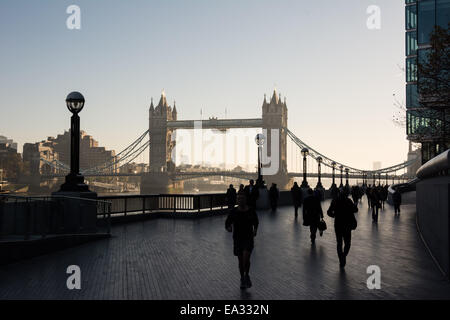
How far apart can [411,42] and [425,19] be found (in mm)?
10657

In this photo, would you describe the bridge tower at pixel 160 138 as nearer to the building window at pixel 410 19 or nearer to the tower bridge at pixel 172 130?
the tower bridge at pixel 172 130

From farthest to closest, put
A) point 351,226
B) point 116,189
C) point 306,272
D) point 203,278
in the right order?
point 116,189, point 351,226, point 306,272, point 203,278

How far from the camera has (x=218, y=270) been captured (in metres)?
8.81

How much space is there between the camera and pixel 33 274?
8445 mm

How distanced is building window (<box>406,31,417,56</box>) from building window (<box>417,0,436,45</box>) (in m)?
9.19

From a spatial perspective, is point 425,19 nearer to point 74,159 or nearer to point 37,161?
point 74,159

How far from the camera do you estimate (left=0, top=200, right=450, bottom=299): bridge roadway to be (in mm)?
7012

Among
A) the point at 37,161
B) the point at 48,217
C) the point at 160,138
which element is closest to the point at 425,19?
the point at 48,217

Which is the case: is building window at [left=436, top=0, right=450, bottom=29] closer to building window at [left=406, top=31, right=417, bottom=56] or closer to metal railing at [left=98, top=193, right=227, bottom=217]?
building window at [left=406, top=31, right=417, bottom=56]

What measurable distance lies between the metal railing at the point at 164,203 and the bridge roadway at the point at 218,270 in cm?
431

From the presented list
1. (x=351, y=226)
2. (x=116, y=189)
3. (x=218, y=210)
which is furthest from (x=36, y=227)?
(x=116, y=189)

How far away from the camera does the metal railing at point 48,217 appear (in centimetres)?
995
